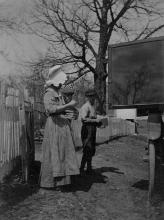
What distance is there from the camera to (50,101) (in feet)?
20.3

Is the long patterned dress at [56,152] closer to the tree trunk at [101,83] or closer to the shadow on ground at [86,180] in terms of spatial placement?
the shadow on ground at [86,180]

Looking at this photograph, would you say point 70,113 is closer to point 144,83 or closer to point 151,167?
point 144,83

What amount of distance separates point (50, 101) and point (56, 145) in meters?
0.65

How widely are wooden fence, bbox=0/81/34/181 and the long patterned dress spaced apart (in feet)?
2.01

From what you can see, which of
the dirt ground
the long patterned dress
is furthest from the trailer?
the long patterned dress

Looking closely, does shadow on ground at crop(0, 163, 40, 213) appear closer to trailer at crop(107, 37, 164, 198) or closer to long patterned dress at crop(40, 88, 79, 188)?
long patterned dress at crop(40, 88, 79, 188)

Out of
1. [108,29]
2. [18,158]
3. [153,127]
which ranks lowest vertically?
[18,158]

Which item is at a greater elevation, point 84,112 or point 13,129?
point 84,112

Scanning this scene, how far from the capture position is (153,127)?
6199 millimetres

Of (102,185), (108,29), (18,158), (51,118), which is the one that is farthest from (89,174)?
(108,29)

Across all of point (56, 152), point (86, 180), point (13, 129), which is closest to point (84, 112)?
point (86, 180)

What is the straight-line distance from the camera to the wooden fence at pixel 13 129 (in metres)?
6.64

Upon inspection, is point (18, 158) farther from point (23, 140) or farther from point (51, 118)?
point (51, 118)

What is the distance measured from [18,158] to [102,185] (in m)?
1.54
